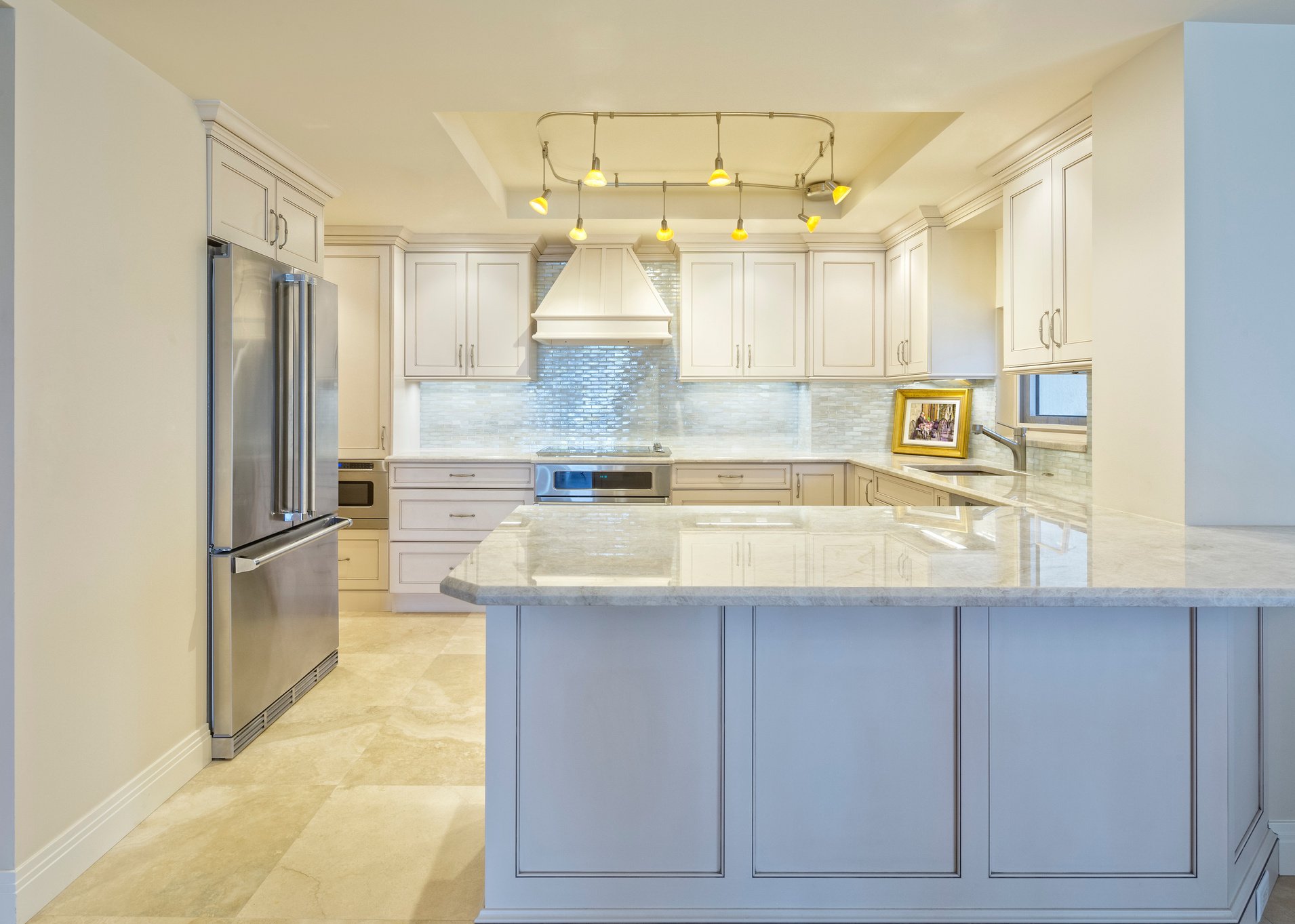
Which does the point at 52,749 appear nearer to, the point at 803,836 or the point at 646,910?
the point at 646,910

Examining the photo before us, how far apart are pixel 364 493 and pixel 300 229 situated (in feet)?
5.83

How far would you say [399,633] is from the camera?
4379 mm

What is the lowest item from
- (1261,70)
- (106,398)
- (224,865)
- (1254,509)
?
(224,865)

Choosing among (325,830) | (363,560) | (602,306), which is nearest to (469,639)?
(363,560)

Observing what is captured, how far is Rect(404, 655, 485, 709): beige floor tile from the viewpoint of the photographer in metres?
3.32

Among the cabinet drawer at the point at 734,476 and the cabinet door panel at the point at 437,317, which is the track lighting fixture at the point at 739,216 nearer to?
the cabinet drawer at the point at 734,476

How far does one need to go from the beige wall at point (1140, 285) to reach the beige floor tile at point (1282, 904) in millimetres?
946

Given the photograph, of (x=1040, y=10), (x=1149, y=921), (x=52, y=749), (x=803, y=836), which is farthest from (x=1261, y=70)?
(x=52, y=749)

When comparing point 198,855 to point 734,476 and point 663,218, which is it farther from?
point 663,218

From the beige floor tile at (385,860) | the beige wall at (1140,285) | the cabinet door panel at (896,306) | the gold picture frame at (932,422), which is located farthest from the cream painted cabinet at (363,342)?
the beige wall at (1140,285)

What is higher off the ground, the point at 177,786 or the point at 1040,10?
the point at 1040,10

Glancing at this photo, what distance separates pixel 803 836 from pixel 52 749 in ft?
6.19

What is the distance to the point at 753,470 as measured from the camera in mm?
→ 4816

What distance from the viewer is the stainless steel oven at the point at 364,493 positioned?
4.74 m
